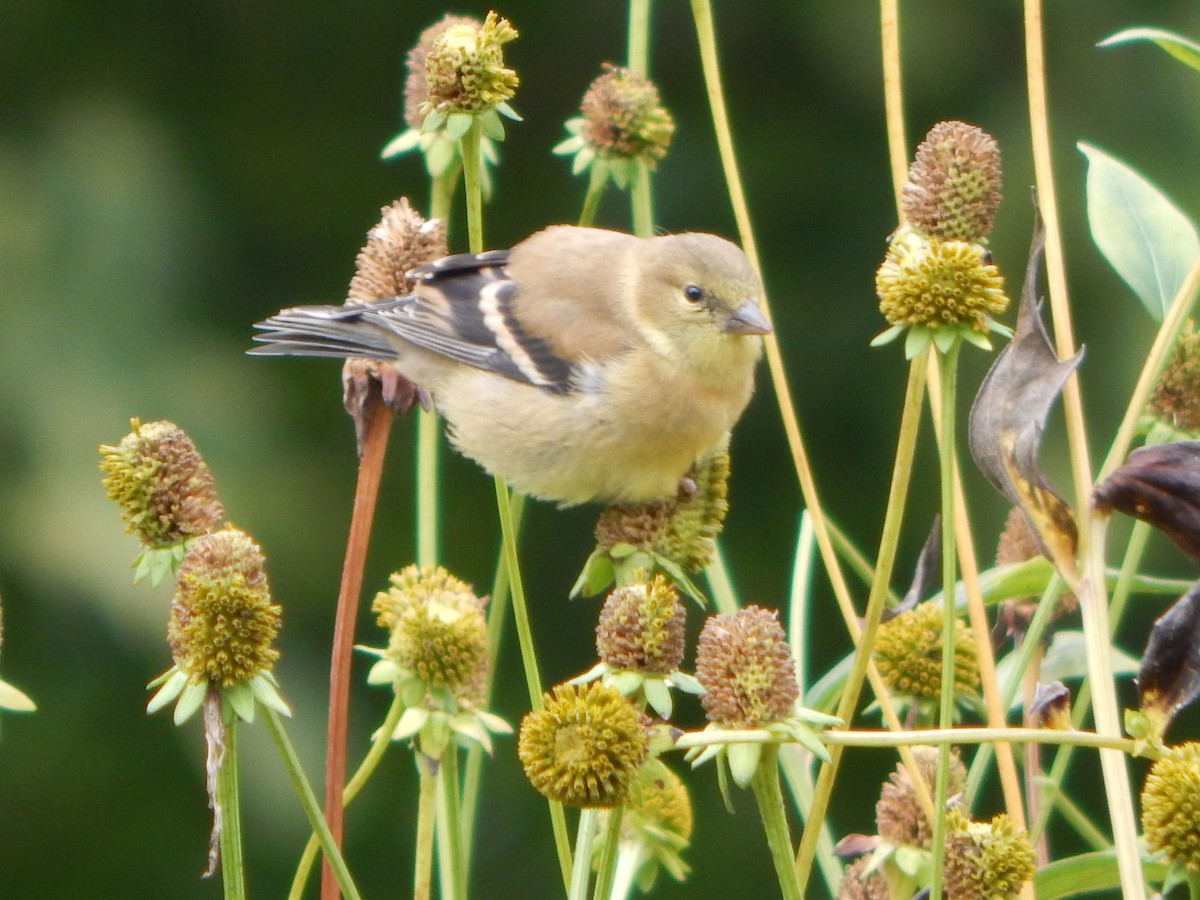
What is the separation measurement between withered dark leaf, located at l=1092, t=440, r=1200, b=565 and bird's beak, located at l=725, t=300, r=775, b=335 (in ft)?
2.96

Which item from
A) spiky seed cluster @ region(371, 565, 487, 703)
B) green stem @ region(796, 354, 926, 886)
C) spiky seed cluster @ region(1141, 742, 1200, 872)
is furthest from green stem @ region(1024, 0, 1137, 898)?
spiky seed cluster @ region(371, 565, 487, 703)

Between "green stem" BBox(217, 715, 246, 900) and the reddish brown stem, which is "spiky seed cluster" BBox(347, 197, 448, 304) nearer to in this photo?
the reddish brown stem

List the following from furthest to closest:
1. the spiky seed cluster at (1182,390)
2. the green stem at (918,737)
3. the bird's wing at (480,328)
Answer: the bird's wing at (480,328) → the spiky seed cluster at (1182,390) → the green stem at (918,737)

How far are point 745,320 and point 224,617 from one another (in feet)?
3.66

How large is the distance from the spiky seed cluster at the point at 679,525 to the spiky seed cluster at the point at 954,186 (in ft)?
0.86

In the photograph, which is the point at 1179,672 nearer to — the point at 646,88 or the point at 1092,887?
the point at 1092,887

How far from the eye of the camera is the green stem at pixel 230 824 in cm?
76

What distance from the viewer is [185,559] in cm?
88

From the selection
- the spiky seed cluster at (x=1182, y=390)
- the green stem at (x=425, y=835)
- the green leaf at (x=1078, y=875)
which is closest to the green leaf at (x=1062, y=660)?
the spiky seed cluster at (x=1182, y=390)

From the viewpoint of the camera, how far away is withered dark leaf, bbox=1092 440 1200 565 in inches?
33.6

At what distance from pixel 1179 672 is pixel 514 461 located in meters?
1.01

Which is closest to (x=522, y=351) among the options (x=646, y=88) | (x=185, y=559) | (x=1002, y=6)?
(x=646, y=88)

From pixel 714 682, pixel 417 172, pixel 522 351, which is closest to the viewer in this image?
pixel 714 682

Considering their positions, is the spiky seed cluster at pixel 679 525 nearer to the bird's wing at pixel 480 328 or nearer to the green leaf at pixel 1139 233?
the green leaf at pixel 1139 233
